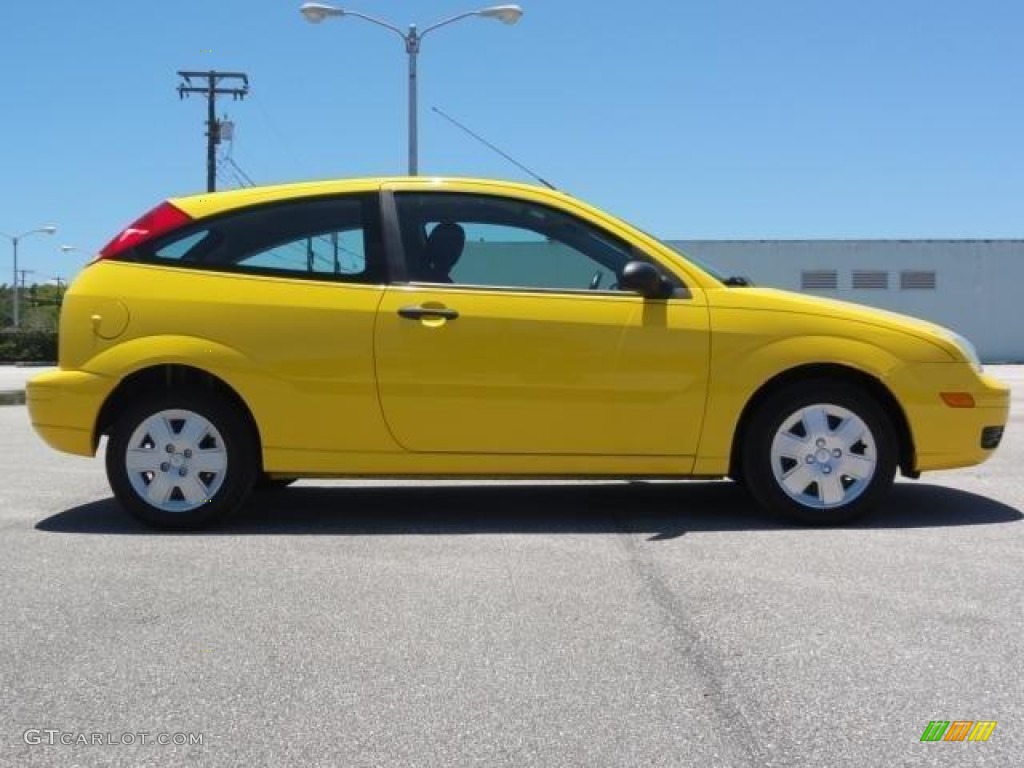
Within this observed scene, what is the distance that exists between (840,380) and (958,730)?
2.70 meters

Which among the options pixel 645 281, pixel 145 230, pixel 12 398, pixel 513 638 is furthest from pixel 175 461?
pixel 12 398

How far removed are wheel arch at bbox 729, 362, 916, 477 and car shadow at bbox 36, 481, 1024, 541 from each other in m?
0.42

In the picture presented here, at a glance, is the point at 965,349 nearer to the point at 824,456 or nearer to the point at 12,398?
the point at 824,456

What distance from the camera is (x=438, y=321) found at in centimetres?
525

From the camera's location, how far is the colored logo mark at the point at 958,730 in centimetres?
284

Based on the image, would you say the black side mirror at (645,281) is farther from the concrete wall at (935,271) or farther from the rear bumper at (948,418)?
the concrete wall at (935,271)

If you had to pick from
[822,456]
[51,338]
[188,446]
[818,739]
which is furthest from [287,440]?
[51,338]

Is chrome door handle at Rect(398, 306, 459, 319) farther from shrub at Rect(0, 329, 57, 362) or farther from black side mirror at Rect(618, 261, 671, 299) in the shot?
shrub at Rect(0, 329, 57, 362)

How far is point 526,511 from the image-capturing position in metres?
5.93

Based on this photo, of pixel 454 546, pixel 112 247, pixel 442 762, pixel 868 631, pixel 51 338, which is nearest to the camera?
pixel 442 762

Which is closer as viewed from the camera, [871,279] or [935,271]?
[935,271]

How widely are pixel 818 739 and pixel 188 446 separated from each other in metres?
3.54

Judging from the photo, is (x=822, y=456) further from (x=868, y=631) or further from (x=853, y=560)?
(x=868, y=631)

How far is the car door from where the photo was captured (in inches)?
206
